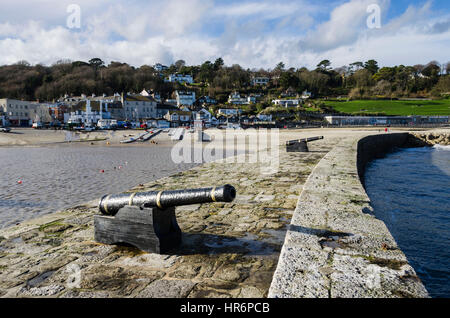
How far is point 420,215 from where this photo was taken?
25.5ft

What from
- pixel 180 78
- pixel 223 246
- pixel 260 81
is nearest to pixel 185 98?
pixel 180 78

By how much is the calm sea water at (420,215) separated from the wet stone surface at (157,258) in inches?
97.1

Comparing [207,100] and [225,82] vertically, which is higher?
[225,82]

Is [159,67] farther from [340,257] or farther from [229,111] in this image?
[340,257]

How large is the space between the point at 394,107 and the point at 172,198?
10432 cm

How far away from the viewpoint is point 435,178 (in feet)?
42.6

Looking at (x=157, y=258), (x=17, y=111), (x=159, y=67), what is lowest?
(x=157, y=258)

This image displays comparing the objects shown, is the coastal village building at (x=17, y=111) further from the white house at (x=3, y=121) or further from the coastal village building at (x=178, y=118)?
the coastal village building at (x=178, y=118)

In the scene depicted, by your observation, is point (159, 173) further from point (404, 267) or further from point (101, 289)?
point (404, 267)

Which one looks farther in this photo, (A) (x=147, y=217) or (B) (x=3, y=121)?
(B) (x=3, y=121)

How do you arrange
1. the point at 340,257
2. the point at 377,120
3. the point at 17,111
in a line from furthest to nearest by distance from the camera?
the point at 17,111 → the point at 377,120 → the point at 340,257

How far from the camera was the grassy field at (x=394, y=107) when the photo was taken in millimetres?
81188

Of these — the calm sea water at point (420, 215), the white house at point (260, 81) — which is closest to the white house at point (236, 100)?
the white house at point (260, 81)
